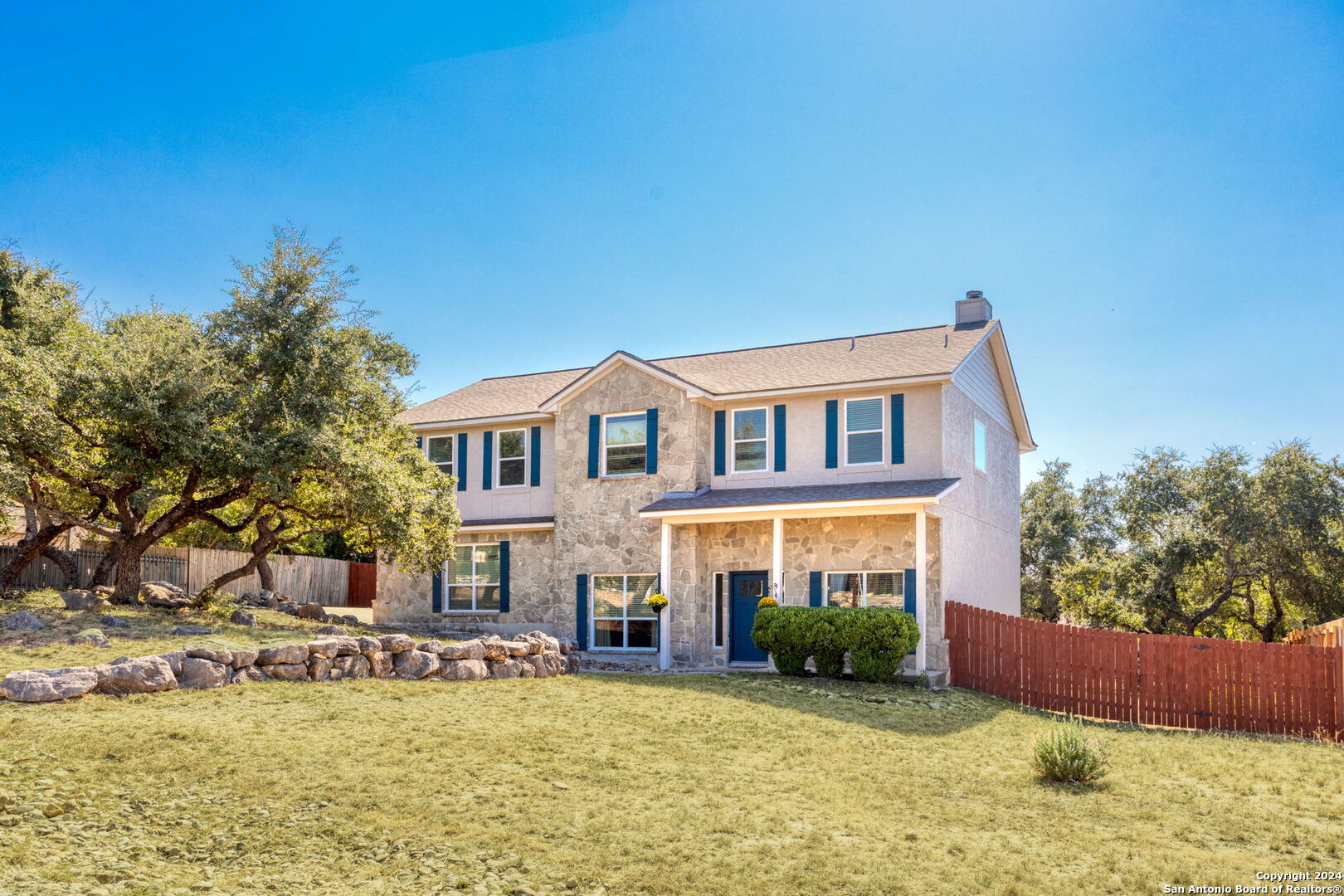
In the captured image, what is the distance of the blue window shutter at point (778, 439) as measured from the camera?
19547 millimetres

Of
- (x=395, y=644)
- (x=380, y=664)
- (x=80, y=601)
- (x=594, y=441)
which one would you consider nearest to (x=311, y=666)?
(x=380, y=664)

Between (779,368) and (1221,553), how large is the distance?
45.4ft

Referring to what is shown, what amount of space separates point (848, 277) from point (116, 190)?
13397 mm

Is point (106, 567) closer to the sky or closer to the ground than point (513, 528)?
closer to the ground

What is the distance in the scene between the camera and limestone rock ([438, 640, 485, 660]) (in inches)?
523

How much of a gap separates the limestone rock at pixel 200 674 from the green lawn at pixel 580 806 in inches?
8.3

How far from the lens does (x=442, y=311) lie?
20.9 metres

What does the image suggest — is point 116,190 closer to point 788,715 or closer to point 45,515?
point 45,515

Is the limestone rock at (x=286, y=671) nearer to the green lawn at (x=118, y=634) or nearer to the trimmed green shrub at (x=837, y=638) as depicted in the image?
the green lawn at (x=118, y=634)

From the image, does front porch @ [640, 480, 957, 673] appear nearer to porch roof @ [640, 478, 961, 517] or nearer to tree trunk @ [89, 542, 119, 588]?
porch roof @ [640, 478, 961, 517]

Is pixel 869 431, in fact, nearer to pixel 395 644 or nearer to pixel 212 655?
pixel 395 644

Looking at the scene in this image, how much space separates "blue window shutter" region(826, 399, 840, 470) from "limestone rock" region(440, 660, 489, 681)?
27.9 feet

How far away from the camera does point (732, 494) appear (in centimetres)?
1912

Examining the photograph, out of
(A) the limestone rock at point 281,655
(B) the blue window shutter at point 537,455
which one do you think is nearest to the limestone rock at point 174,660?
(A) the limestone rock at point 281,655
